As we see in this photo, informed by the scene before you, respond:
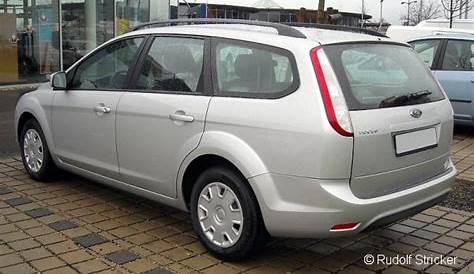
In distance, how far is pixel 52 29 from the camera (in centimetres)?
1255

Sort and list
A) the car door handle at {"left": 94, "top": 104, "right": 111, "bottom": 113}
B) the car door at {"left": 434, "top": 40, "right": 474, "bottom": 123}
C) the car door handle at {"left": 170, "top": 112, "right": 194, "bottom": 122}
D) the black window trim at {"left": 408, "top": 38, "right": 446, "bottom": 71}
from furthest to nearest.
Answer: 1. the black window trim at {"left": 408, "top": 38, "right": 446, "bottom": 71}
2. the car door at {"left": 434, "top": 40, "right": 474, "bottom": 123}
3. the car door handle at {"left": 94, "top": 104, "right": 111, "bottom": 113}
4. the car door handle at {"left": 170, "top": 112, "right": 194, "bottom": 122}

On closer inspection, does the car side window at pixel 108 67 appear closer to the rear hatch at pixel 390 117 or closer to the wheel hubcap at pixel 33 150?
the wheel hubcap at pixel 33 150

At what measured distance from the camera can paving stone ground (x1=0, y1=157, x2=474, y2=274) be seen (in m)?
3.88

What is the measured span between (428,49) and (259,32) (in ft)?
20.0

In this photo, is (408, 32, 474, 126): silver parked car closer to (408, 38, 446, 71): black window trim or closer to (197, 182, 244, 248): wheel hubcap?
(408, 38, 446, 71): black window trim

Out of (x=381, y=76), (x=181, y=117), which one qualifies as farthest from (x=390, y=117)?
(x=181, y=117)

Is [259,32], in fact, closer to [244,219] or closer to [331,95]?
[331,95]

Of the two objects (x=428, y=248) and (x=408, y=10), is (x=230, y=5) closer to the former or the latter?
(x=408, y=10)

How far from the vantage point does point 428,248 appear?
4277mm

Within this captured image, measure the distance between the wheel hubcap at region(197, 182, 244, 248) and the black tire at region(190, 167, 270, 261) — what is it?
3 centimetres

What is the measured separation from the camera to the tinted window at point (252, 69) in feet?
12.1

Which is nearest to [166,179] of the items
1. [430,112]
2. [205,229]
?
[205,229]

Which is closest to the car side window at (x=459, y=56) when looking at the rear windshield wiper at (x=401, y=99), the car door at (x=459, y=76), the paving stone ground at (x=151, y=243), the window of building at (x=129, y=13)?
the car door at (x=459, y=76)

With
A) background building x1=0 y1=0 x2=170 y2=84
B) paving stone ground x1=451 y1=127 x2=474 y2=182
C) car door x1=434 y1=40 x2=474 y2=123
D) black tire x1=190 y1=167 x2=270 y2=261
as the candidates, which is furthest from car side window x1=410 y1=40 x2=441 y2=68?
background building x1=0 y1=0 x2=170 y2=84
